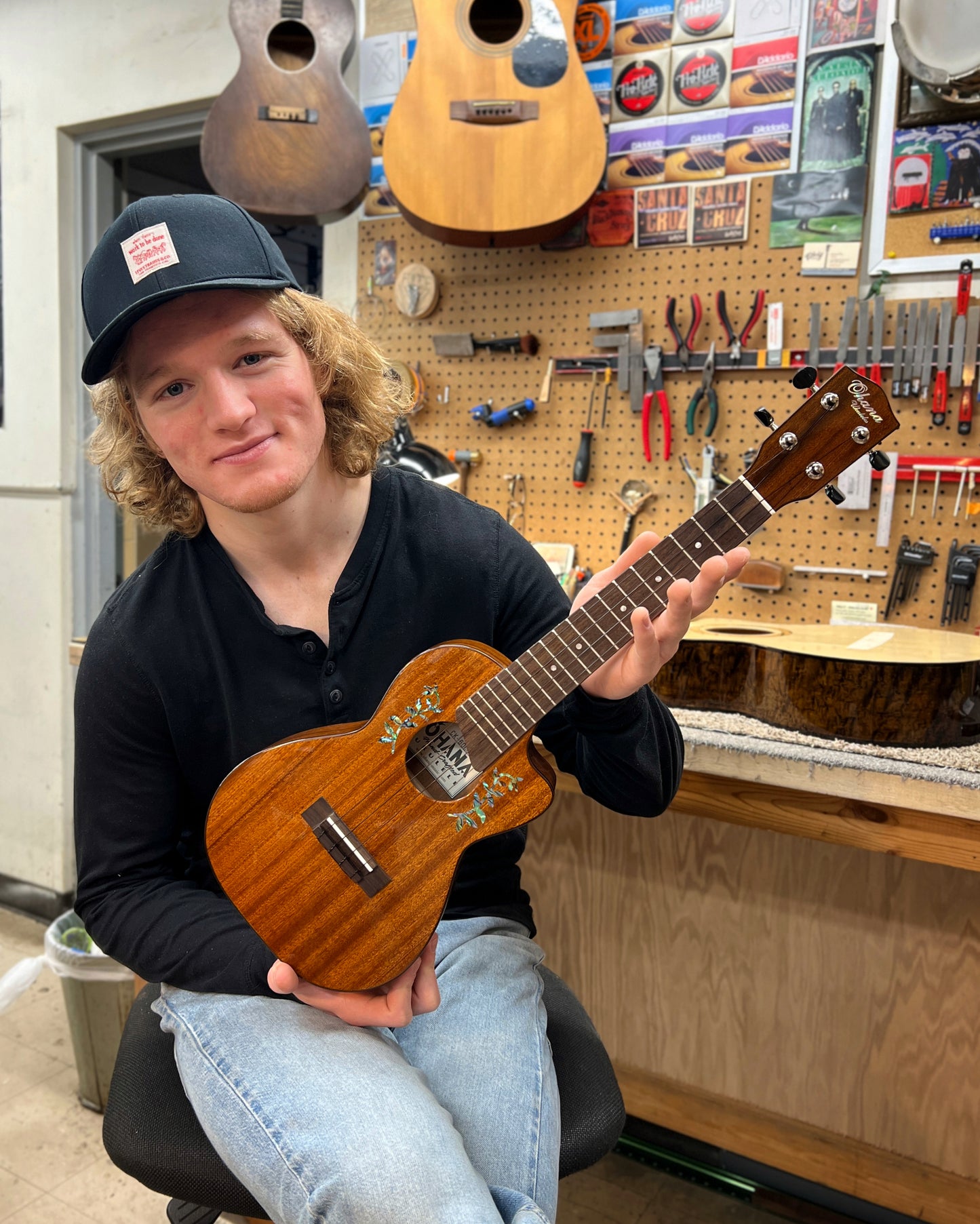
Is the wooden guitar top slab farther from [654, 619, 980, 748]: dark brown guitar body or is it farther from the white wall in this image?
the white wall

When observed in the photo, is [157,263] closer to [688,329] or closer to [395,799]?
[395,799]

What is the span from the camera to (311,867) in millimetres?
949

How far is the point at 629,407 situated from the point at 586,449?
0.37ft

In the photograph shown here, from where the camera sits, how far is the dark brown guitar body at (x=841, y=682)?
3.93 ft

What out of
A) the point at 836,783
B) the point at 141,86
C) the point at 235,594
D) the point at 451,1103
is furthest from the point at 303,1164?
the point at 141,86

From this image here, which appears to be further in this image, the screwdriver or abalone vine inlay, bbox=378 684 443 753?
the screwdriver

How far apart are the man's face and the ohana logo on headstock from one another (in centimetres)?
55

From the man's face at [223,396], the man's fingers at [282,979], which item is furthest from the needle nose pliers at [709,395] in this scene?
the man's fingers at [282,979]

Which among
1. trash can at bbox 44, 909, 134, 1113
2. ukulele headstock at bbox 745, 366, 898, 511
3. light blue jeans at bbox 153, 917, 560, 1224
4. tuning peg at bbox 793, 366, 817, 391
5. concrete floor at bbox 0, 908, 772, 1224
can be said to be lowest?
concrete floor at bbox 0, 908, 772, 1224

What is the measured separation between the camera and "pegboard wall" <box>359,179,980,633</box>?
158 centimetres

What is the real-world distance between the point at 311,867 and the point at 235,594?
337 mm

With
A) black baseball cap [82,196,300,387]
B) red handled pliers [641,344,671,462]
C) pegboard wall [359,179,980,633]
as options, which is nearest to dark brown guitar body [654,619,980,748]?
pegboard wall [359,179,980,633]

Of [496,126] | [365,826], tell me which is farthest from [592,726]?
[496,126]

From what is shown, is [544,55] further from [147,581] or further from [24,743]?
[24,743]
